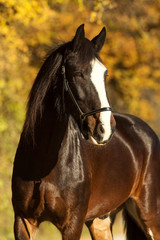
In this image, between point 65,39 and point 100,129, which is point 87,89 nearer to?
point 100,129

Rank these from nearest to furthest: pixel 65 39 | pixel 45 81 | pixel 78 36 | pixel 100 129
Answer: pixel 100 129, pixel 78 36, pixel 45 81, pixel 65 39

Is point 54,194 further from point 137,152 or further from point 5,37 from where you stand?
point 5,37

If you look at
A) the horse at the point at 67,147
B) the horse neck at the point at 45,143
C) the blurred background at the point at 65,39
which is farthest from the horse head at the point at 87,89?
the blurred background at the point at 65,39

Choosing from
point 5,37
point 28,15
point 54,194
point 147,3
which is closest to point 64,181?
point 54,194

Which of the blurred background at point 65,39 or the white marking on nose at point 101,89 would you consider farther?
the blurred background at point 65,39

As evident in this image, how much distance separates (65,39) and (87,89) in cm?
378

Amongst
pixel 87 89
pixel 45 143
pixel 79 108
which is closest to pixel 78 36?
pixel 87 89

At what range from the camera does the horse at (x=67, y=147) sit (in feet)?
10.7

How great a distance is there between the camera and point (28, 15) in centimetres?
732

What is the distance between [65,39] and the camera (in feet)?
22.5

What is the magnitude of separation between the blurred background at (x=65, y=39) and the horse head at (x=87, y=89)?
9.48 feet

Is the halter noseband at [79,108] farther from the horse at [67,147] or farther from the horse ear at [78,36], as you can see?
the horse ear at [78,36]

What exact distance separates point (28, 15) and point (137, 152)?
375 cm

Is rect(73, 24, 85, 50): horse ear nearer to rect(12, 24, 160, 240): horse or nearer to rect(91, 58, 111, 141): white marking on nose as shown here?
rect(12, 24, 160, 240): horse
